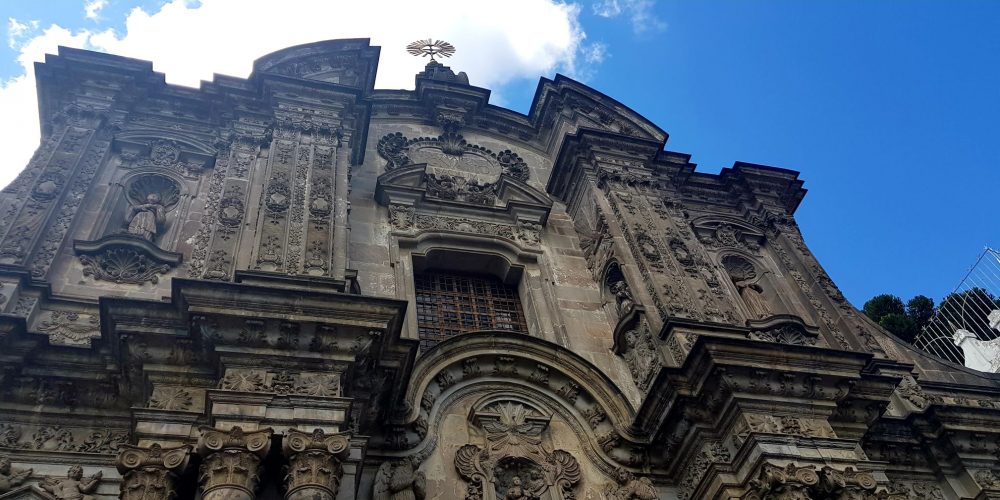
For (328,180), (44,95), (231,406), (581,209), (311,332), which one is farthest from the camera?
(581,209)

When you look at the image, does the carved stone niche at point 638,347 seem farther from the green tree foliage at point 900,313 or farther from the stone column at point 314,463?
the green tree foliage at point 900,313

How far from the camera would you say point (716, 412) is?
1024 cm

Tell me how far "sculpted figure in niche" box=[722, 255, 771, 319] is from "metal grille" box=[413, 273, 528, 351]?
4.55 m

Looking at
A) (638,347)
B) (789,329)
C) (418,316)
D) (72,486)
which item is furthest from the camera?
(789,329)

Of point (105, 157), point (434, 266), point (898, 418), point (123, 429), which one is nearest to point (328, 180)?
point (434, 266)

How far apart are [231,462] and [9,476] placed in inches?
104

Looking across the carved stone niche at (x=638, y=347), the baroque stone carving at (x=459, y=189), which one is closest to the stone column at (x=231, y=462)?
the carved stone niche at (x=638, y=347)

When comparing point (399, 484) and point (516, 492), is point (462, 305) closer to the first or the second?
point (516, 492)

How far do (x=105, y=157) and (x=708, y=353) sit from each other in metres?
10.3

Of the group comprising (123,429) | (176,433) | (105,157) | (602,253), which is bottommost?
(176,433)

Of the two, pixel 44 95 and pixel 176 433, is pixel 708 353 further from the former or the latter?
pixel 44 95

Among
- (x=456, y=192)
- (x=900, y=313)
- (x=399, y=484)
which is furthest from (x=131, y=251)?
(x=900, y=313)

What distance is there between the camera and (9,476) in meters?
8.20

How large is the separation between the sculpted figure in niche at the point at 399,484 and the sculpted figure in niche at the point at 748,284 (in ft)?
25.4
